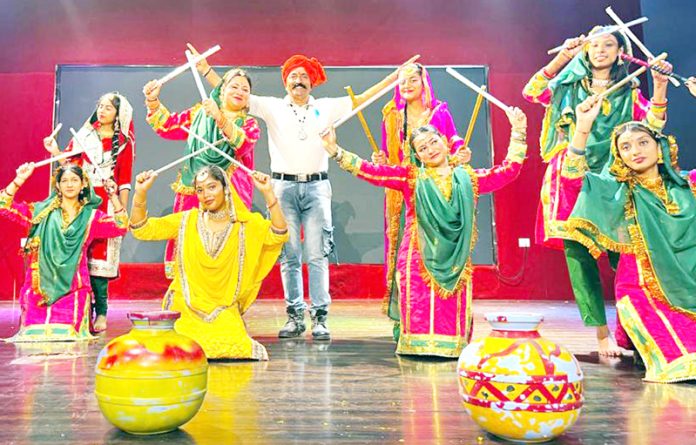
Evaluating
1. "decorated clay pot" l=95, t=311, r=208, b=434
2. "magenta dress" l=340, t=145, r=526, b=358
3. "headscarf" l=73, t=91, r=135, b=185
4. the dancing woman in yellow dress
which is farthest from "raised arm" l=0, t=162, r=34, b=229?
"decorated clay pot" l=95, t=311, r=208, b=434

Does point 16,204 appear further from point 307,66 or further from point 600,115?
point 600,115

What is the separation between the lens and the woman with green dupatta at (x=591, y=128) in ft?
9.14

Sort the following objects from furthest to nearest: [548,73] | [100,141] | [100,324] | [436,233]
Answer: [100,141] < [100,324] < [548,73] < [436,233]

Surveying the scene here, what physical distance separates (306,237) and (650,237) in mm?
1803

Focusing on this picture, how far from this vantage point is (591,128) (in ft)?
9.20

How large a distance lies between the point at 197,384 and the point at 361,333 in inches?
81.6

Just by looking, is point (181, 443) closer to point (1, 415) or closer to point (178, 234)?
point (1, 415)

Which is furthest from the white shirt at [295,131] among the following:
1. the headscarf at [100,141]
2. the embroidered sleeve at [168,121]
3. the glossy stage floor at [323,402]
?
the glossy stage floor at [323,402]

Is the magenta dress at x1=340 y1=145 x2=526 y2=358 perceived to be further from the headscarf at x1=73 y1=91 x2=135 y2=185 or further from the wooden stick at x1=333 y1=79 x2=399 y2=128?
the headscarf at x1=73 y1=91 x2=135 y2=185

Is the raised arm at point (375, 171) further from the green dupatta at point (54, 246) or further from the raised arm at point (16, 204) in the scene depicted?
the raised arm at point (16, 204)

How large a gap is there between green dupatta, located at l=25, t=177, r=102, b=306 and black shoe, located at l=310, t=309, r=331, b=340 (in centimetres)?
139

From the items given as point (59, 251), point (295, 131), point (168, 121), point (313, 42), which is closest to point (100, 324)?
point (59, 251)

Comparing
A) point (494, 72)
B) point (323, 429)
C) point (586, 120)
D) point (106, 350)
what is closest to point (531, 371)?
point (323, 429)

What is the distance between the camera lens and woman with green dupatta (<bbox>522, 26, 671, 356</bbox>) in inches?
110
